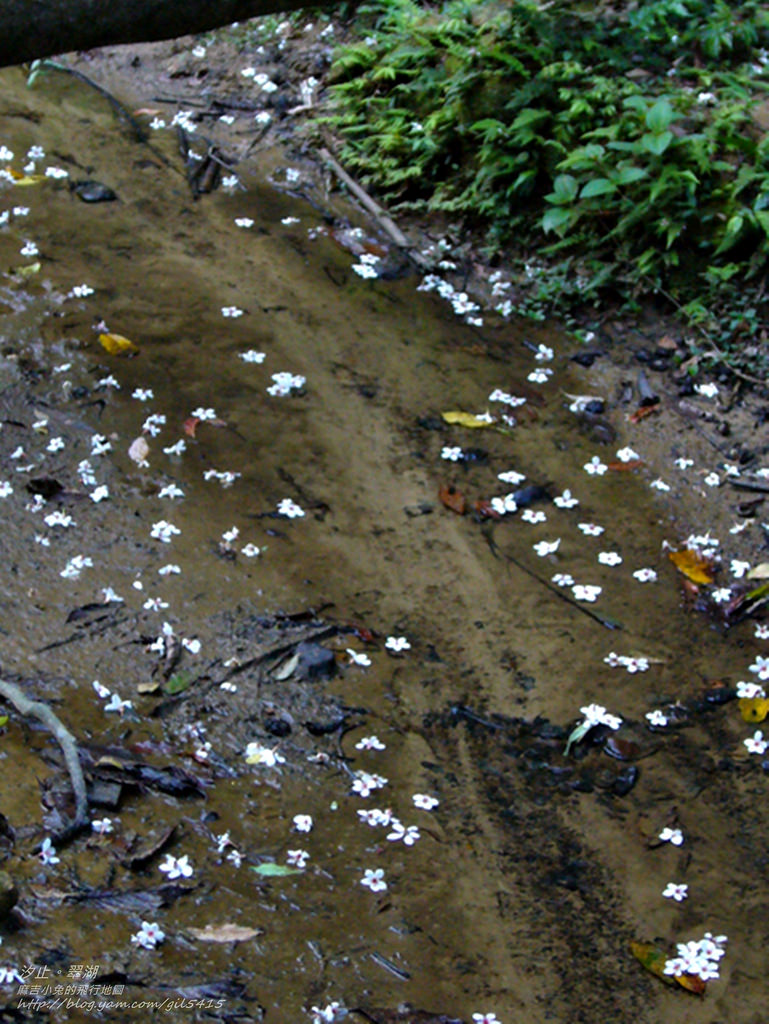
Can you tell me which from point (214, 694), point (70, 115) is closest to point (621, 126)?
point (70, 115)

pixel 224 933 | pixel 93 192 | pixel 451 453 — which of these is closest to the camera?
pixel 224 933

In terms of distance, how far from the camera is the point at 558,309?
7613mm

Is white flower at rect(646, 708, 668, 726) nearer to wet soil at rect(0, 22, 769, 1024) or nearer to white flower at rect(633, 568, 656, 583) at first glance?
wet soil at rect(0, 22, 769, 1024)

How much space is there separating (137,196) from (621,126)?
12.5 ft

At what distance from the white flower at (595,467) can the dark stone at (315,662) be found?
2277 millimetres

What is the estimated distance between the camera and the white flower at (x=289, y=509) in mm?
5672

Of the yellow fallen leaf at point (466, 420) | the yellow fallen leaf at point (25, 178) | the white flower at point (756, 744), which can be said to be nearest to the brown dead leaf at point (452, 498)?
the yellow fallen leaf at point (466, 420)

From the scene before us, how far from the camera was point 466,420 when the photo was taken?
6.55m

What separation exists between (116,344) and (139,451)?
39.8 inches

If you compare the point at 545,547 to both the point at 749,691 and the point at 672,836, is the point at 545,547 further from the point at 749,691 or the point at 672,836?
the point at 672,836

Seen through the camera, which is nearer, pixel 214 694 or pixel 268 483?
pixel 214 694

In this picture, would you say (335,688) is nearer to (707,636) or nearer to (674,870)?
(674,870)

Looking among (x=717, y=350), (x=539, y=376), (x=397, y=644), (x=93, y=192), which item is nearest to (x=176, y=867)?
(x=397, y=644)

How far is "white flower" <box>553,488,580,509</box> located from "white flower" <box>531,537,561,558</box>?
0.32m
